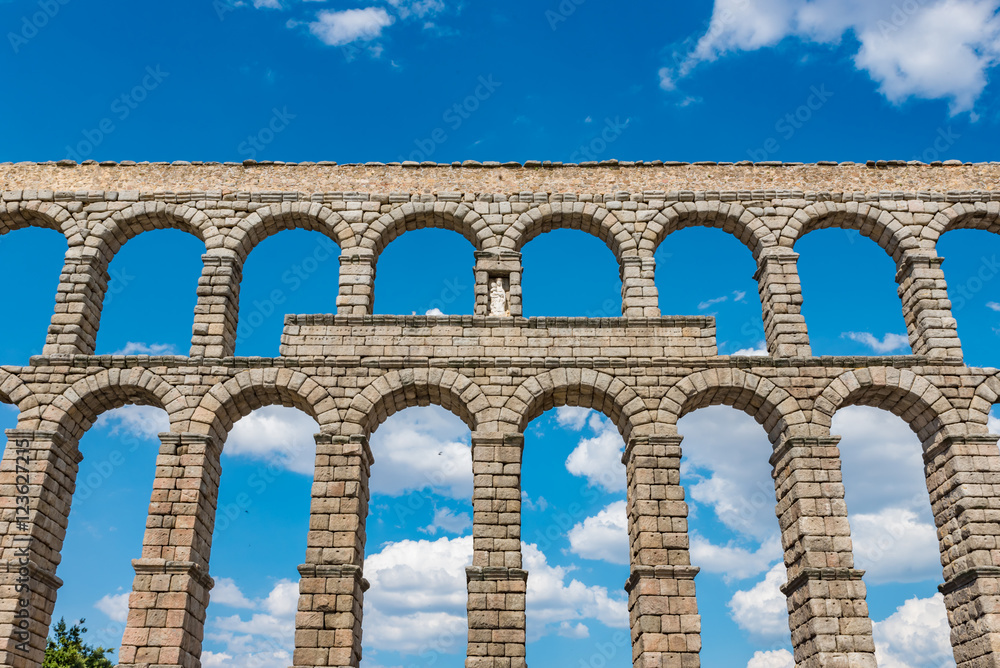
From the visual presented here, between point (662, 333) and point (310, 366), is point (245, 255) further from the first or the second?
point (662, 333)

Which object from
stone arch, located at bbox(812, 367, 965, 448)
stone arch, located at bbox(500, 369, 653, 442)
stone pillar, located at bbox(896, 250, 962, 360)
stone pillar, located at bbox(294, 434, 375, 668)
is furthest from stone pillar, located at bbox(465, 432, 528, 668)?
stone pillar, located at bbox(896, 250, 962, 360)

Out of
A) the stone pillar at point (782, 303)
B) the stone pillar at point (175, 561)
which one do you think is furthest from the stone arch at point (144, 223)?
the stone pillar at point (782, 303)

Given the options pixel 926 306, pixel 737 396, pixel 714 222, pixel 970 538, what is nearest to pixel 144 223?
pixel 714 222

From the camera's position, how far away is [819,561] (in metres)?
14.7

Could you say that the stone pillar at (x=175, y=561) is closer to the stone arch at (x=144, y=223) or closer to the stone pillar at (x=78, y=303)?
the stone pillar at (x=78, y=303)

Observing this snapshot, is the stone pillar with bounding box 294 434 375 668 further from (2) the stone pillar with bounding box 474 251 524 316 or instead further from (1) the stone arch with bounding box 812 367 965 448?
(1) the stone arch with bounding box 812 367 965 448

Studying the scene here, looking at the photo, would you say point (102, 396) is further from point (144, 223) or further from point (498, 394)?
point (498, 394)

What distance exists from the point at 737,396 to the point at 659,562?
397cm

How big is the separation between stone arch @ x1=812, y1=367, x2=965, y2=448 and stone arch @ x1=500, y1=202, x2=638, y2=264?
5.14 meters

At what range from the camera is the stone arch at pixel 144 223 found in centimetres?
1850

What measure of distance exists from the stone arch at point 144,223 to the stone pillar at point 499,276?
6016 mm

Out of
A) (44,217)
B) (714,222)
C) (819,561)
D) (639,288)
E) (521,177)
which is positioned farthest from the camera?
(521,177)

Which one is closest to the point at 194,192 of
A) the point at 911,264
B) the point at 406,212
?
the point at 406,212

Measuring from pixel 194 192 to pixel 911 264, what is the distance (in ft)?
52.8
